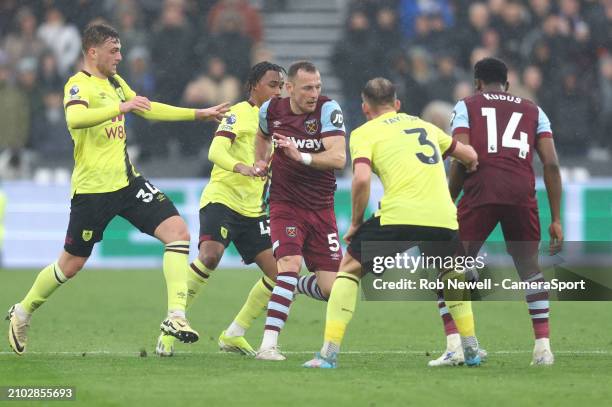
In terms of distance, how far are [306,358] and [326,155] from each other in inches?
64.2

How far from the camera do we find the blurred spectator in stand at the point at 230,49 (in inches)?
832

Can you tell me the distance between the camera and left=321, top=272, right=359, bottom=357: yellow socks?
357 inches

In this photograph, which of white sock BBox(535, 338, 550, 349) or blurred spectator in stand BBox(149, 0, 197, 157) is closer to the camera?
white sock BBox(535, 338, 550, 349)

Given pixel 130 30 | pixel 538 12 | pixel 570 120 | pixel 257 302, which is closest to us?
pixel 257 302

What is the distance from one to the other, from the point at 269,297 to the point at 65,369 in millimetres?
2132

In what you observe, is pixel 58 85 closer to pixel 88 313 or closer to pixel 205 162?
pixel 205 162

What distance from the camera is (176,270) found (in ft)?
33.1

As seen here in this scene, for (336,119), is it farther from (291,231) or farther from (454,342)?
(454,342)

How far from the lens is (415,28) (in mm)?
21719

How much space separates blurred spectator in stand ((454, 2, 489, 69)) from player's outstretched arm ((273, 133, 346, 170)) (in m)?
11.6

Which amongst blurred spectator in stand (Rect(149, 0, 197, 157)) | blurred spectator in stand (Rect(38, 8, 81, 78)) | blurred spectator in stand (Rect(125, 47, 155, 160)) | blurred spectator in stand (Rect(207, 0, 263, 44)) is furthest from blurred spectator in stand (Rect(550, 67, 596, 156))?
blurred spectator in stand (Rect(38, 8, 81, 78))

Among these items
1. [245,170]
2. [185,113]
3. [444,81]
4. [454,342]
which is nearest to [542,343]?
[454,342]

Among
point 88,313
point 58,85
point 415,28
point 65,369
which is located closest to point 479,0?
point 415,28

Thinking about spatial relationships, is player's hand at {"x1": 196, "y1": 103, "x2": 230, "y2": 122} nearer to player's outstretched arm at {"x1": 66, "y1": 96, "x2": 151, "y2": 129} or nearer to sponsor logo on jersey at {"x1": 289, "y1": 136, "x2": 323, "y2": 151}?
player's outstretched arm at {"x1": 66, "y1": 96, "x2": 151, "y2": 129}
